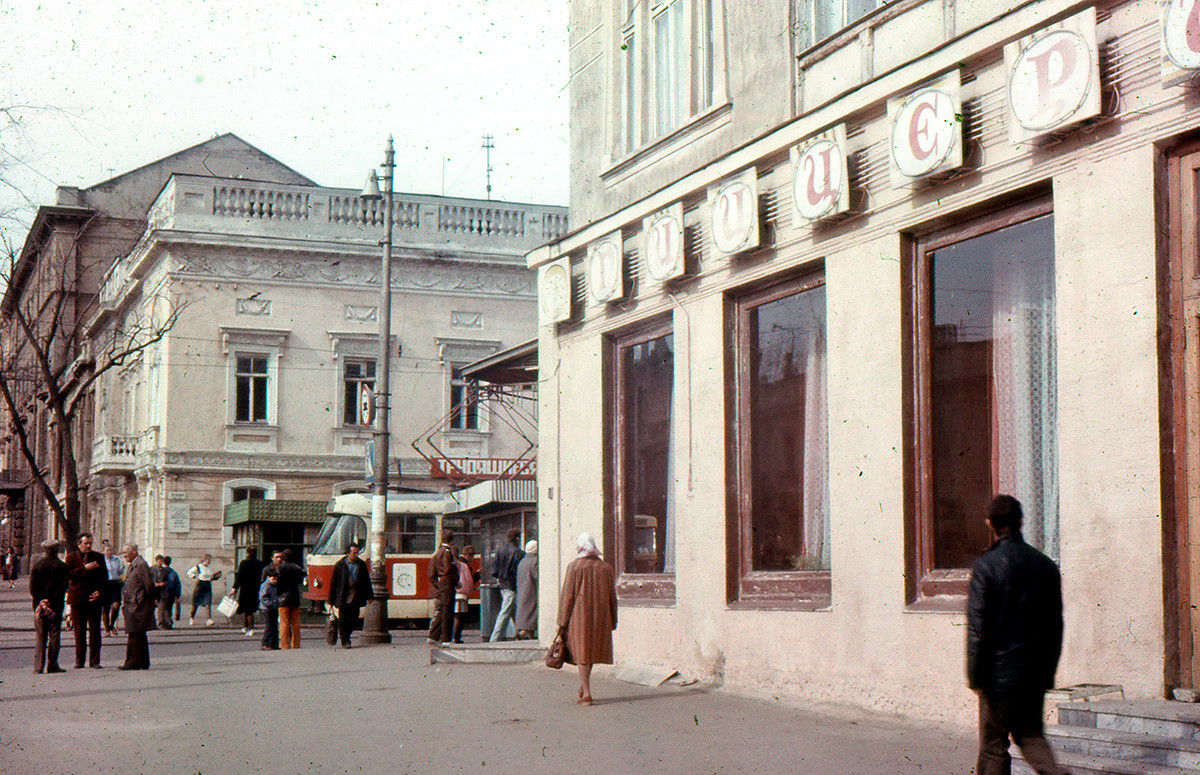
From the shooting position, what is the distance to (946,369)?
1162 centimetres

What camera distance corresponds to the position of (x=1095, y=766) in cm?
795

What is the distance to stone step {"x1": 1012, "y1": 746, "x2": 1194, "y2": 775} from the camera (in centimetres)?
761

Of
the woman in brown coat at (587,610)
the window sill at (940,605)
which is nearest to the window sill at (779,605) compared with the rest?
the window sill at (940,605)

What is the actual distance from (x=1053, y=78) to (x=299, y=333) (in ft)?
A: 105

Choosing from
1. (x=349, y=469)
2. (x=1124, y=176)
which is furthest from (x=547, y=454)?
(x=349, y=469)

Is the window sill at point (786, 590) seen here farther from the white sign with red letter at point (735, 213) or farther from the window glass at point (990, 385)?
the white sign with red letter at point (735, 213)

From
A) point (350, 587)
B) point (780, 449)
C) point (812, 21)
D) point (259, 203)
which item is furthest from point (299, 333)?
point (812, 21)

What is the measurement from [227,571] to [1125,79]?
3286 cm

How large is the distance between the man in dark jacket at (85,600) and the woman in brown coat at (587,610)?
8238 millimetres

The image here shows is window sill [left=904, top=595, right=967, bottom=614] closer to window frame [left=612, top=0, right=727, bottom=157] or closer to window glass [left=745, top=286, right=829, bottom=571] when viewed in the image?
window glass [left=745, top=286, right=829, bottom=571]

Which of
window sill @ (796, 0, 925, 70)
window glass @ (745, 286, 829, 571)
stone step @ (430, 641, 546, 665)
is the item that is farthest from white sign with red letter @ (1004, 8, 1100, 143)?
stone step @ (430, 641, 546, 665)

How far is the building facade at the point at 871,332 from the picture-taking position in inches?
362

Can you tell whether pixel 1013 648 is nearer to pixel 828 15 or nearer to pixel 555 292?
pixel 828 15

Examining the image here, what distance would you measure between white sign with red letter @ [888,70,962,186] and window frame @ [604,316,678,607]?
4923mm
